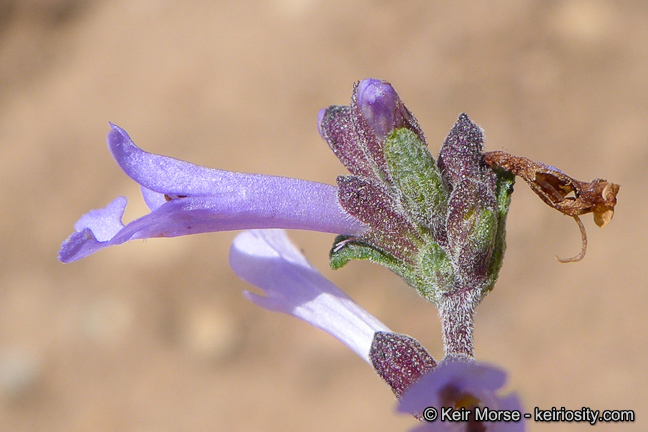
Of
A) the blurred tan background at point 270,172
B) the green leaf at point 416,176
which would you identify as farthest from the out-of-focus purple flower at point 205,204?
the blurred tan background at point 270,172

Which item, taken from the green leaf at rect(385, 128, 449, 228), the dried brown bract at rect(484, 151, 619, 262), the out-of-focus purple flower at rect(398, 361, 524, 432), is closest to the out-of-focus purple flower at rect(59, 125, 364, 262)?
the green leaf at rect(385, 128, 449, 228)

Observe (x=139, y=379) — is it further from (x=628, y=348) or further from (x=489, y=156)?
(x=489, y=156)

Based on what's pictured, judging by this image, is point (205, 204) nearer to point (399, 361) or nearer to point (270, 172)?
point (399, 361)

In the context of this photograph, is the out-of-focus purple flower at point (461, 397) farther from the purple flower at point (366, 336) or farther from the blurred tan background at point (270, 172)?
the blurred tan background at point (270, 172)

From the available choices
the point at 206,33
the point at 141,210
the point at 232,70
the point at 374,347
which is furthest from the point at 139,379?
the point at 374,347

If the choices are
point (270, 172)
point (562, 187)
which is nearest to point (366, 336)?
point (562, 187)

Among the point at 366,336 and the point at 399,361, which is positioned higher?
the point at 366,336
